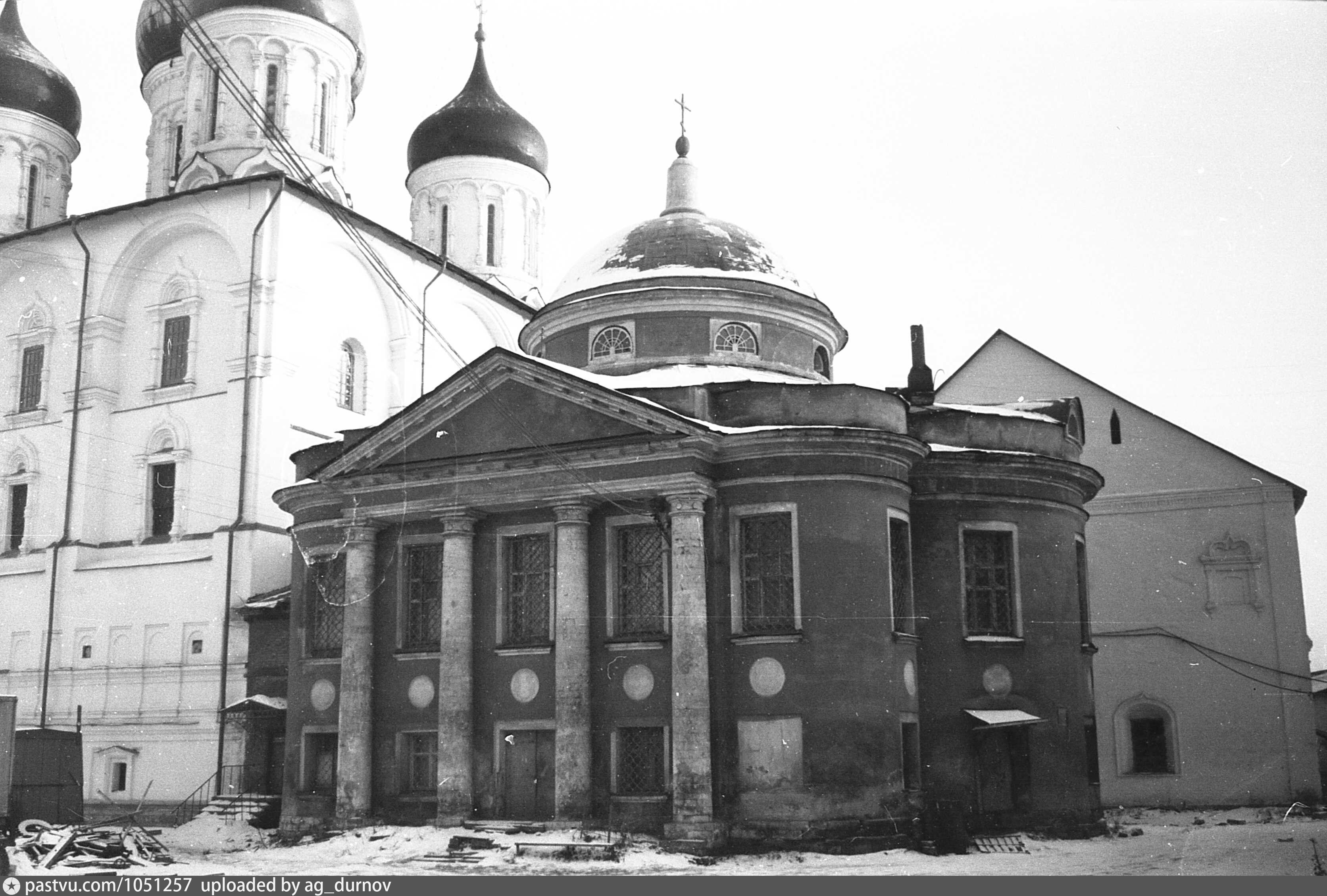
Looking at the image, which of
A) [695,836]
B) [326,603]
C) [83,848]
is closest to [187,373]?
[326,603]

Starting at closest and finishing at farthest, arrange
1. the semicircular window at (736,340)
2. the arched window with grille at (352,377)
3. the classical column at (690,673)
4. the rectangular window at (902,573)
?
the classical column at (690,673)
the rectangular window at (902,573)
the semicircular window at (736,340)
the arched window with grille at (352,377)

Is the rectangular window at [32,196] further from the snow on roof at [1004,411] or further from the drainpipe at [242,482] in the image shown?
the snow on roof at [1004,411]

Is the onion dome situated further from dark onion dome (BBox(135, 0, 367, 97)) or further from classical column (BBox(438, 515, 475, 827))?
dark onion dome (BBox(135, 0, 367, 97))

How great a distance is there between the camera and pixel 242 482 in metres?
33.2

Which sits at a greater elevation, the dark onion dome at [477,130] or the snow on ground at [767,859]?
the dark onion dome at [477,130]

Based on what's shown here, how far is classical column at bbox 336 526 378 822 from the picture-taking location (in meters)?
26.0

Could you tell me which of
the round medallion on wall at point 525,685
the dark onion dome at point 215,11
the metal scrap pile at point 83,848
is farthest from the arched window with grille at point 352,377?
the metal scrap pile at point 83,848

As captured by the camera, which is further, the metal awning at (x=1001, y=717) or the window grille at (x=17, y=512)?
the window grille at (x=17, y=512)

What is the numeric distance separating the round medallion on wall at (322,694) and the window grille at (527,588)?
4.09m

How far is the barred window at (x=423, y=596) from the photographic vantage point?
26.5 meters

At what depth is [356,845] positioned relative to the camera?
2400 cm

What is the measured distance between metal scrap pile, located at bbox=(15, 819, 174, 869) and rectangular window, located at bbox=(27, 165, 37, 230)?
25017mm

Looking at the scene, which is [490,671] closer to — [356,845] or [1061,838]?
[356,845]

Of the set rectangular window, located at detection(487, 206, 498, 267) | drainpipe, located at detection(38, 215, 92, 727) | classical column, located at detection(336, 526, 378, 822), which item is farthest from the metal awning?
rectangular window, located at detection(487, 206, 498, 267)
